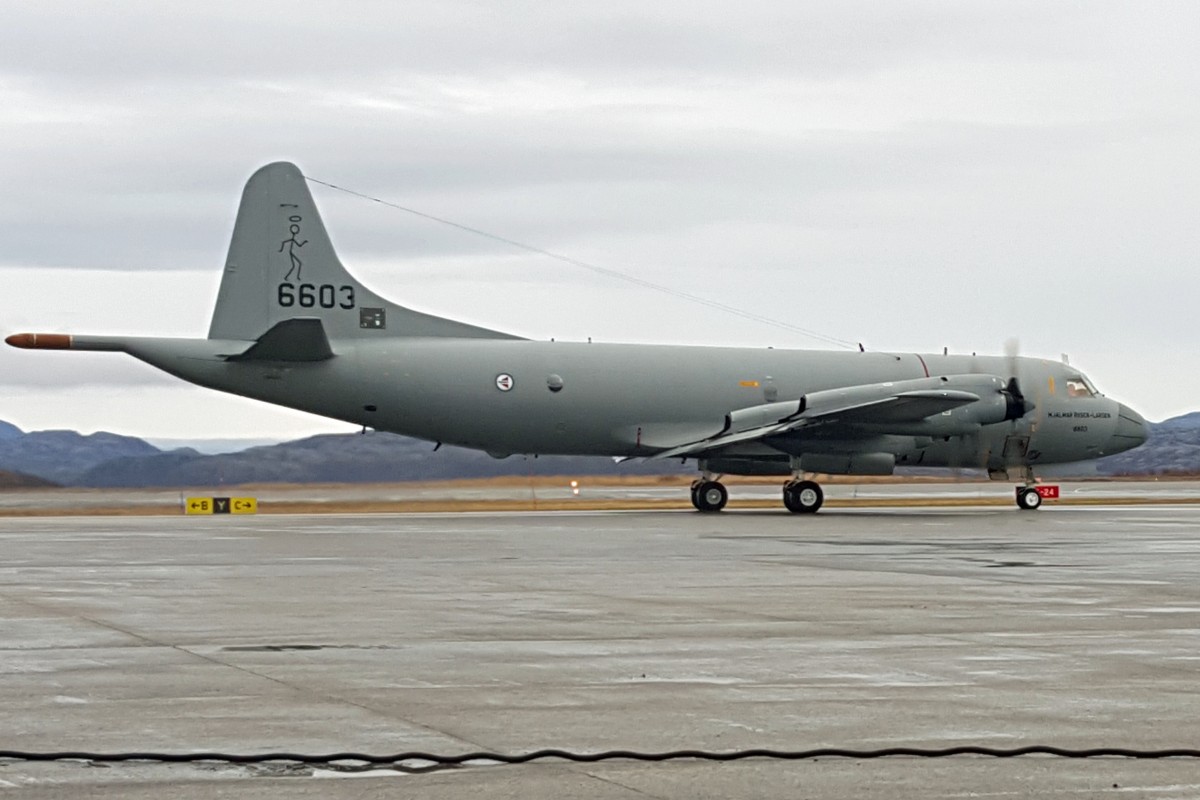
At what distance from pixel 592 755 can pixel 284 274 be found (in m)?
33.4

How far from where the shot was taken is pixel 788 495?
143 feet

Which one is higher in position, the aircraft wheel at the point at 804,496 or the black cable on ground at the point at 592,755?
the aircraft wheel at the point at 804,496

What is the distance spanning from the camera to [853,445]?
141 ft

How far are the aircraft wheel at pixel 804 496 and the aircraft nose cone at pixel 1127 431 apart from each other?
10.6 m

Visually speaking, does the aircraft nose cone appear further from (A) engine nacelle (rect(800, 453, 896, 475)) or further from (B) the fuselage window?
(A) engine nacelle (rect(800, 453, 896, 475))

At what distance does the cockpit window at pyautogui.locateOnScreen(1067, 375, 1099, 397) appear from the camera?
47.1m

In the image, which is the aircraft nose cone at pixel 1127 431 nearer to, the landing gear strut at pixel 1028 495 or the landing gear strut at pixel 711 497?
the landing gear strut at pixel 1028 495

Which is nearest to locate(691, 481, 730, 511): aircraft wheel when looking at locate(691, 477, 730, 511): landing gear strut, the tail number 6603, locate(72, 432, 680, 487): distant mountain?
locate(691, 477, 730, 511): landing gear strut

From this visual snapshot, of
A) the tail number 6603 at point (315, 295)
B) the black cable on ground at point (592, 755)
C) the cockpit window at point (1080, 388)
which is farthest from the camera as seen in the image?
the cockpit window at point (1080, 388)

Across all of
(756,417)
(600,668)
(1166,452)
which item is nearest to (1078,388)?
(756,417)

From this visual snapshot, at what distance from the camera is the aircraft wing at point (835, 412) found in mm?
41287

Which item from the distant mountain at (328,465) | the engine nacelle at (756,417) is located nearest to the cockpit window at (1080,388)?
the engine nacelle at (756,417)

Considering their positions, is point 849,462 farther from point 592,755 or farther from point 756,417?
point 592,755

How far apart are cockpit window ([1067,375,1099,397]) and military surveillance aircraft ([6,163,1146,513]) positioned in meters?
0.26
